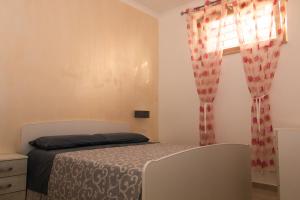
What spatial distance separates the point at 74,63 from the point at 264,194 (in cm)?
275

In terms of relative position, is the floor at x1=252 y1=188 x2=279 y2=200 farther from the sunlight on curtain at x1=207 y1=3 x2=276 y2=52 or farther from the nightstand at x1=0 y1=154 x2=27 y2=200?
the nightstand at x1=0 y1=154 x2=27 y2=200

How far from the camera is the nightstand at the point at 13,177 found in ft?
6.70

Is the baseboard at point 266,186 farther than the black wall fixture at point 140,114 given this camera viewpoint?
No

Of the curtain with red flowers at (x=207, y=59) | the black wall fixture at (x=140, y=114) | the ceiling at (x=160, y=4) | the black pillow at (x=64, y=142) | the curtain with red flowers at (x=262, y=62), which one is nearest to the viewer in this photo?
the black pillow at (x=64, y=142)

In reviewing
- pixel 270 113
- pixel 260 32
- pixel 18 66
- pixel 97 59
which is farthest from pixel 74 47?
pixel 270 113

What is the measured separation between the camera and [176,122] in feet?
12.4

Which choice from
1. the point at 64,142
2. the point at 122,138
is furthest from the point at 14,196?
the point at 122,138

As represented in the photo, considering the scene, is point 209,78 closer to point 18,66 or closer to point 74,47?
point 74,47

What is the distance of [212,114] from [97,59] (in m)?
1.72

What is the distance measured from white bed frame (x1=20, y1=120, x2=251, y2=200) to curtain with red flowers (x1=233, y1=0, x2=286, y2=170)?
0.49 metres

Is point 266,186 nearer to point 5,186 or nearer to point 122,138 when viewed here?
point 122,138

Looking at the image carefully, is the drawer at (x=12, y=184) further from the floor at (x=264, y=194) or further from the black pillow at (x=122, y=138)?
the floor at (x=264, y=194)

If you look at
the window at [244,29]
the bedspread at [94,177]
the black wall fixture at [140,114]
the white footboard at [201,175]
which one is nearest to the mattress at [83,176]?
the bedspread at [94,177]

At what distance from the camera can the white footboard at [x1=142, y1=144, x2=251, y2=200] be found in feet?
4.50
